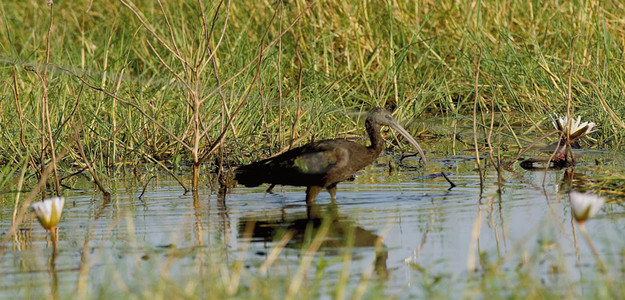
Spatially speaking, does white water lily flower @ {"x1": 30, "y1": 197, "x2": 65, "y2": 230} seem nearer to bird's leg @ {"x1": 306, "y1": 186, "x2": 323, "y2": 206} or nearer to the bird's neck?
bird's leg @ {"x1": 306, "y1": 186, "x2": 323, "y2": 206}

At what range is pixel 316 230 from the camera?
18.6 ft

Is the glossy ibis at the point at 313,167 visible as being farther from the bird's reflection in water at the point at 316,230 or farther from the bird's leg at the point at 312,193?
the bird's reflection in water at the point at 316,230

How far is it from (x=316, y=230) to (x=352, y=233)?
56cm

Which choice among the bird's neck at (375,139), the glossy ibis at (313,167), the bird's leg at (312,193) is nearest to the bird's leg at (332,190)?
the glossy ibis at (313,167)

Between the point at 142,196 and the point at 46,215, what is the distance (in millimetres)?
2704

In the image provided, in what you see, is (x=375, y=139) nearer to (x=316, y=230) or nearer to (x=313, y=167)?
(x=313, y=167)

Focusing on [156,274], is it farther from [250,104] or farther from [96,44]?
[96,44]

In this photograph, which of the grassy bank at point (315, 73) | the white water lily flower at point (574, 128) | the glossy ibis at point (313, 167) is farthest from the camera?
the grassy bank at point (315, 73)

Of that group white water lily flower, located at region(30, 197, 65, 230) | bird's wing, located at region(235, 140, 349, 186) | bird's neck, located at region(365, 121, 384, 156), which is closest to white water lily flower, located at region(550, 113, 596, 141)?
bird's neck, located at region(365, 121, 384, 156)

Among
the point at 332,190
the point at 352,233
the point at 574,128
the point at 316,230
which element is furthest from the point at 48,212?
the point at 574,128

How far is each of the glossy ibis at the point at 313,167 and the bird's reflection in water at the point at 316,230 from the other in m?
0.28

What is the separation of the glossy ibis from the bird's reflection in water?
0.92ft

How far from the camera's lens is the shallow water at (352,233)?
13.9 ft

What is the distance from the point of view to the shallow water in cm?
423
